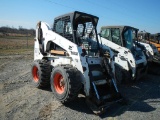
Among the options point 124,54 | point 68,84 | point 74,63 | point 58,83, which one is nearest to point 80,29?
point 74,63

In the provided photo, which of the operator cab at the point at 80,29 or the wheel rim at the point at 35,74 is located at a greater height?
the operator cab at the point at 80,29

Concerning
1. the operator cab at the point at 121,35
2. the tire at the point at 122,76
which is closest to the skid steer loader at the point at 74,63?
the tire at the point at 122,76

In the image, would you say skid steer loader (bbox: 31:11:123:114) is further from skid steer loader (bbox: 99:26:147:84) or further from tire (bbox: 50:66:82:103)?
skid steer loader (bbox: 99:26:147:84)

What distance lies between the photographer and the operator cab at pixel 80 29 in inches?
255

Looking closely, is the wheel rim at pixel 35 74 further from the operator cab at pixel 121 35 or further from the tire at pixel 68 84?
the operator cab at pixel 121 35

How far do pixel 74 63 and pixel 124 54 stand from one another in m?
3.53

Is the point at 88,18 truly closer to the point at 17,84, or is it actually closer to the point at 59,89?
the point at 59,89

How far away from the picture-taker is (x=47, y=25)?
7.57 metres

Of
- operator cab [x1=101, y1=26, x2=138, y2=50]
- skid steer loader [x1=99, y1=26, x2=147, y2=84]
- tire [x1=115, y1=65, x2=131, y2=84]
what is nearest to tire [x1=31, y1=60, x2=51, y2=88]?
skid steer loader [x1=99, y1=26, x2=147, y2=84]

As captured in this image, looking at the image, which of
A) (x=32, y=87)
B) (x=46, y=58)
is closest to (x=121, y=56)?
(x=46, y=58)

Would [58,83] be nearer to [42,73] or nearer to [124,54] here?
[42,73]

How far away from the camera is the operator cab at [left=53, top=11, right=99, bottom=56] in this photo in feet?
21.2

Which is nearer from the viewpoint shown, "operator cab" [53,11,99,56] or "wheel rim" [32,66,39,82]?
"operator cab" [53,11,99,56]

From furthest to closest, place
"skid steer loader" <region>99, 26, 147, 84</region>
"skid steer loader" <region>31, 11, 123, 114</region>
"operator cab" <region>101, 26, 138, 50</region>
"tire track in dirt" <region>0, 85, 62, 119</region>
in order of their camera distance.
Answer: "operator cab" <region>101, 26, 138, 50</region>
"skid steer loader" <region>99, 26, 147, 84</region>
"skid steer loader" <region>31, 11, 123, 114</region>
"tire track in dirt" <region>0, 85, 62, 119</region>
